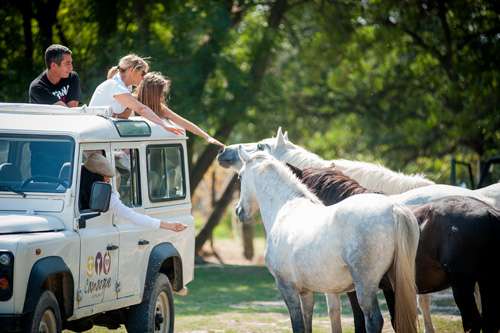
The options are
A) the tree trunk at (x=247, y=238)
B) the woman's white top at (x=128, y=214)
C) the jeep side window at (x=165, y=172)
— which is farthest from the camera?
the tree trunk at (x=247, y=238)

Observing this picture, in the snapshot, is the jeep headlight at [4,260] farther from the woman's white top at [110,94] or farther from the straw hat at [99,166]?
the woman's white top at [110,94]

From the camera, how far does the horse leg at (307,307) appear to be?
28.3ft

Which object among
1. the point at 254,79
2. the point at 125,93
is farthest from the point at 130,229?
the point at 254,79

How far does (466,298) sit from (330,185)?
6.46ft

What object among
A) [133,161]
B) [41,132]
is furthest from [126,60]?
[41,132]

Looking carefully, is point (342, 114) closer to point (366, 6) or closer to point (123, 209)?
point (366, 6)

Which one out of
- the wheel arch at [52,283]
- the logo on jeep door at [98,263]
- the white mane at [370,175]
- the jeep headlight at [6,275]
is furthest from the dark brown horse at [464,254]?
the jeep headlight at [6,275]

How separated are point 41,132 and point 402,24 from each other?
1737 cm

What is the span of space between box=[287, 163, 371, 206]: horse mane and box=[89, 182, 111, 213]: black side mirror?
313 centimetres

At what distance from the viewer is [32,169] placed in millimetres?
7602

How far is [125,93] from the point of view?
912cm

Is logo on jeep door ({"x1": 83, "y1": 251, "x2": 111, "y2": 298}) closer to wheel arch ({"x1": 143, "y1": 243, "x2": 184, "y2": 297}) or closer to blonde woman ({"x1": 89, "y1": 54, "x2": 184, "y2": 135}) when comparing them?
wheel arch ({"x1": 143, "y1": 243, "x2": 184, "y2": 297})

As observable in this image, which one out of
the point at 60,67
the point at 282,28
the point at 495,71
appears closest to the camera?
the point at 60,67

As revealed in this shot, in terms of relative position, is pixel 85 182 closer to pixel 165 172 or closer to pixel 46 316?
pixel 46 316
